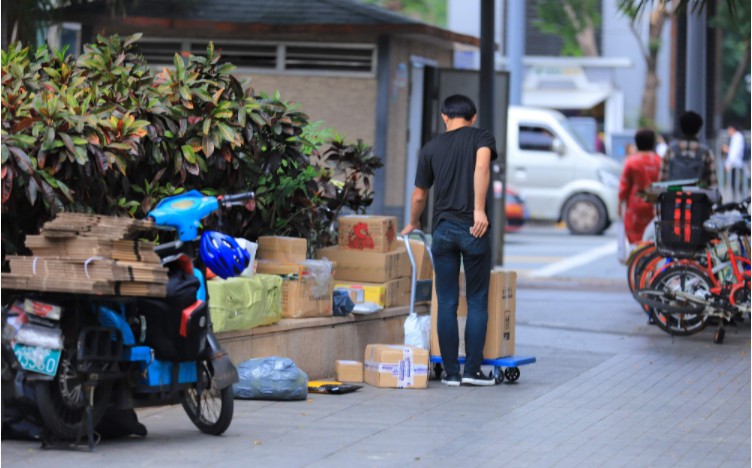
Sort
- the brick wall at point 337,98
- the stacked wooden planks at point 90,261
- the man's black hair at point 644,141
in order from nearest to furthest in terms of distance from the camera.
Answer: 1. the stacked wooden planks at point 90,261
2. the man's black hair at point 644,141
3. the brick wall at point 337,98

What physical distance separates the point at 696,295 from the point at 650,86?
3062 centimetres

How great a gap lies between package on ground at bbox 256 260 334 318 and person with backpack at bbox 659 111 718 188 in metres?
5.51

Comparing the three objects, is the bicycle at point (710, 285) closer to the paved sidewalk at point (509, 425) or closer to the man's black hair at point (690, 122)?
the paved sidewalk at point (509, 425)

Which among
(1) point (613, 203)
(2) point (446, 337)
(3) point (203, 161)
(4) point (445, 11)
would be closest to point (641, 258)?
(2) point (446, 337)

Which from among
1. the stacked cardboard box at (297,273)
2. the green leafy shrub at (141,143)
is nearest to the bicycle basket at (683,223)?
the green leafy shrub at (141,143)

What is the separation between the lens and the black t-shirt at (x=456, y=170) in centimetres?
947

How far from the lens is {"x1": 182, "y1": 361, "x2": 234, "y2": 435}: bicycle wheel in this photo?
7418mm

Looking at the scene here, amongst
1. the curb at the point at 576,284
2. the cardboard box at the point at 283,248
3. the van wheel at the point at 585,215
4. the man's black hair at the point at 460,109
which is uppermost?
the man's black hair at the point at 460,109

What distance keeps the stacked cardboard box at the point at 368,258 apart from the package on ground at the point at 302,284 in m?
0.45

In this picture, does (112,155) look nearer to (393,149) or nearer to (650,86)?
(393,149)

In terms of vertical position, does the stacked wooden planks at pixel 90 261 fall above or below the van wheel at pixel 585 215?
above

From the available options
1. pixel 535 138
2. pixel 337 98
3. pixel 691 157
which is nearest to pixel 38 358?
pixel 691 157

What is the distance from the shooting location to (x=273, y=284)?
30.3ft

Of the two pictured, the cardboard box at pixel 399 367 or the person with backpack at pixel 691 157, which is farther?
the person with backpack at pixel 691 157
